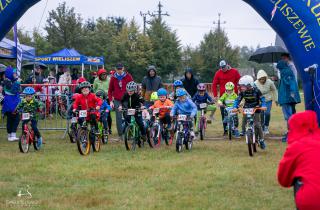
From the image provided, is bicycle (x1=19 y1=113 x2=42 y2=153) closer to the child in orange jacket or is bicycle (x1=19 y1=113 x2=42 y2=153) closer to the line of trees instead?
the child in orange jacket

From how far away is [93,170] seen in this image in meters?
9.77

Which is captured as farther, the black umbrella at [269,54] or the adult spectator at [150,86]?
the black umbrella at [269,54]

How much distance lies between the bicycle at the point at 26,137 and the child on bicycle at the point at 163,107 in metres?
2.81

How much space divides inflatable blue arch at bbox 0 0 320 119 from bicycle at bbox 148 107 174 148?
17.4 ft

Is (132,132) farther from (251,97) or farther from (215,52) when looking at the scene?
(215,52)

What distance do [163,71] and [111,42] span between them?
5.60 m

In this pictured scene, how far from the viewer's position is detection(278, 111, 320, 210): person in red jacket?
15.2 ft

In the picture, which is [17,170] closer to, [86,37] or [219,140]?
[219,140]

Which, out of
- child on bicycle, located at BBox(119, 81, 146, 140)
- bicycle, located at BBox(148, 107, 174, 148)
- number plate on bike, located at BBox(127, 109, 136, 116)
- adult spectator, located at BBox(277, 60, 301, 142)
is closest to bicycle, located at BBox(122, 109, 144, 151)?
number plate on bike, located at BBox(127, 109, 136, 116)

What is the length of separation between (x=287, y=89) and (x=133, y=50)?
127 ft

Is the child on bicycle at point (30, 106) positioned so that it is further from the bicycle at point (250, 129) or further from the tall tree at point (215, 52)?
the tall tree at point (215, 52)

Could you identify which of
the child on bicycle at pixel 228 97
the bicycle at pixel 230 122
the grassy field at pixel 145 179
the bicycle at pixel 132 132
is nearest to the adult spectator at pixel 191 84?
the child on bicycle at pixel 228 97

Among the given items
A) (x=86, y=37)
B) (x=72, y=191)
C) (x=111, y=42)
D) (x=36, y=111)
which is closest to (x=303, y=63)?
(x=72, y=191)

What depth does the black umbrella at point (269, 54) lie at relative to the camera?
67.6ft
